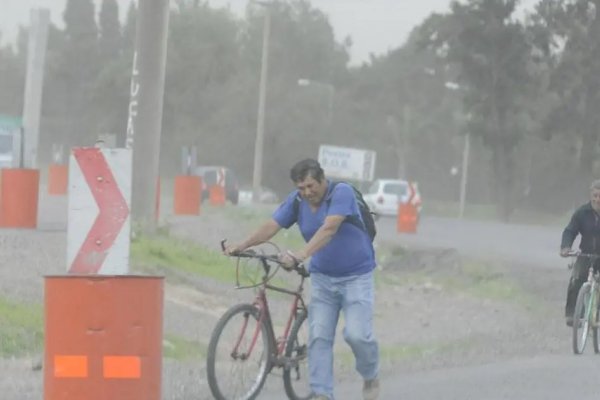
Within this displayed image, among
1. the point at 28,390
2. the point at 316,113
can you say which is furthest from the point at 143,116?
the point at 316,113

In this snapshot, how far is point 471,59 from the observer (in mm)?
67375

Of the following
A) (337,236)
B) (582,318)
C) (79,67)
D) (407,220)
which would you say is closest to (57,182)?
(407,220)

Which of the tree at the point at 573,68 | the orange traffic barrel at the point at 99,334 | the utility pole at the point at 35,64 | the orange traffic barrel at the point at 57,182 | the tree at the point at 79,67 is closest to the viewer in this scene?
the orange traffic barrel at the point at 99,334

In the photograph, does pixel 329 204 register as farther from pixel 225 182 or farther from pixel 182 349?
pixel 225 182

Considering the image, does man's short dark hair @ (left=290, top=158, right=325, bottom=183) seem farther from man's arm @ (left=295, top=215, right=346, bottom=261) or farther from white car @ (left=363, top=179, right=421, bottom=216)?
white car @ (left=363, top=179, right=421, bottom=216)

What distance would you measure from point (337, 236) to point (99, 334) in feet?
7.01

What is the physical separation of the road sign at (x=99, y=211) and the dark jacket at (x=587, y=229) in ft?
22.7

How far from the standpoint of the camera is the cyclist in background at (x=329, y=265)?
9.31 metres

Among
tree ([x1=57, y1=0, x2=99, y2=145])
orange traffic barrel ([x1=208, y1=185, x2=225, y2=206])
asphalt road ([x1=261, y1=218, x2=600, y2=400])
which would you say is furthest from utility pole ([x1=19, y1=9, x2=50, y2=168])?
tree ([x1=57, y1=0, x2=99, y2=145])

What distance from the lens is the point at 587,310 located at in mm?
14656

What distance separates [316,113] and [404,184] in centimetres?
2138

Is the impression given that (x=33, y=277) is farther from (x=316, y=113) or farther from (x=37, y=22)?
(x=316, y=113)

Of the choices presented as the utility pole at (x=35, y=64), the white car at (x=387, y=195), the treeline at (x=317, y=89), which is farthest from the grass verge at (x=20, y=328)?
the treeline at (x=317, y=89)

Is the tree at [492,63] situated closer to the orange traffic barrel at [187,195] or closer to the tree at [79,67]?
the tree at [79,67]
